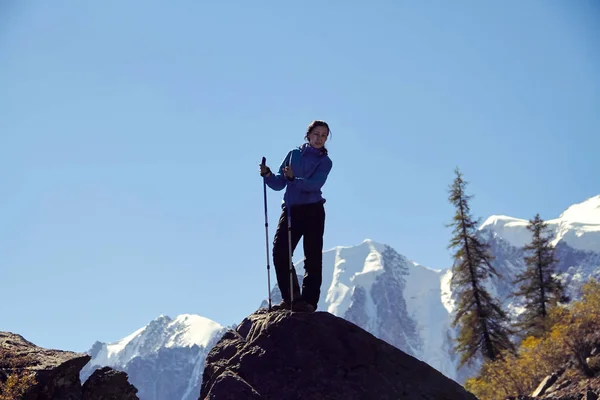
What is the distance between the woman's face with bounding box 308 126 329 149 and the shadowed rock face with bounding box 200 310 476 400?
2199 mm

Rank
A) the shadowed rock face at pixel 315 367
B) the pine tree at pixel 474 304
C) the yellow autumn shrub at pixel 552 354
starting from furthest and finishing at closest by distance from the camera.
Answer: the pine tree at pixel 474 304 < the yellow autumn shrub at pixel 552 354 < the shadowed rock face at pixel 315 367

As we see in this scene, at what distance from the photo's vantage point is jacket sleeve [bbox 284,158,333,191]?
8273mm

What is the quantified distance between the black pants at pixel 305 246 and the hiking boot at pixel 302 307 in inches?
8.6

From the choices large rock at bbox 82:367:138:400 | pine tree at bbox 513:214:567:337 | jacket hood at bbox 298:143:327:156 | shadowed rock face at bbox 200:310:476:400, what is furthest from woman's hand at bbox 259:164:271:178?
pine tree at bbox 513:214:567:337

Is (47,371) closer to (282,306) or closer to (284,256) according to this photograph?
(282,306)

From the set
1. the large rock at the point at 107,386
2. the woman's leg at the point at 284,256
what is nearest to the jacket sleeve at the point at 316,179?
the woman's leg at the point at 284,256

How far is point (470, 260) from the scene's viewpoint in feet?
111

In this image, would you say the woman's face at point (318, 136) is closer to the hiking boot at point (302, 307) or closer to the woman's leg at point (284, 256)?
the woman's leg at point (284, 256)

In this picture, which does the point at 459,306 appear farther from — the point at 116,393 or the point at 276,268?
the point at 276,268

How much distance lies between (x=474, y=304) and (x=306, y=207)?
2704 centimetres

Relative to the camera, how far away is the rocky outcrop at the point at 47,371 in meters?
9.99

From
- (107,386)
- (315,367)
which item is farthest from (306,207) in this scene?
(107,386)

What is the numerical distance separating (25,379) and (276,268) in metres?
4.26

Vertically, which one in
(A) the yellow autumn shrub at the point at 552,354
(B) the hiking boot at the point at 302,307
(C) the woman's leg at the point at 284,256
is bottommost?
(A) the yellow autumn shrub at the point at 552,354
